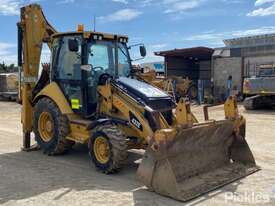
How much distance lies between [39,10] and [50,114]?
98.6 inches

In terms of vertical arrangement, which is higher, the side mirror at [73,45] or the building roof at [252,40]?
the building roof at [252,40]

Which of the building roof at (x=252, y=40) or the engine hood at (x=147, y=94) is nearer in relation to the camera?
the engine hood at (x=147, y=94)

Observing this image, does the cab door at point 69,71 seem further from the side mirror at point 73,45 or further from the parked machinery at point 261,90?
the parked machinery at point 261,90

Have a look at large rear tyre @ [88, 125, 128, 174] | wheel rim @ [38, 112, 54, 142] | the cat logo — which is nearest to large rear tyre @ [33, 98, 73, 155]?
wheel rim @ [38, 112, 54, 142]

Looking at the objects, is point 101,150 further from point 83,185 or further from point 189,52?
point 189,52

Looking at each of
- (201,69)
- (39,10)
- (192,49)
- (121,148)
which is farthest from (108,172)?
(201,69)

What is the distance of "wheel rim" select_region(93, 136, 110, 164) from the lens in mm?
7203

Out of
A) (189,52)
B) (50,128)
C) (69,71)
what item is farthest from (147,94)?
(189,52)

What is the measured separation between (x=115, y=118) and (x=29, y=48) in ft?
9.79

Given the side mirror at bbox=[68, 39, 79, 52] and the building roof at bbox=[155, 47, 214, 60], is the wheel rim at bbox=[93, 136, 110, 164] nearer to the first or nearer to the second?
the side mirror at bbox=[68, 39, 79, 52]

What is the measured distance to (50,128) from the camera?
347 inches

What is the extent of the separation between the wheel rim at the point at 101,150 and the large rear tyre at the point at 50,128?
1251mm

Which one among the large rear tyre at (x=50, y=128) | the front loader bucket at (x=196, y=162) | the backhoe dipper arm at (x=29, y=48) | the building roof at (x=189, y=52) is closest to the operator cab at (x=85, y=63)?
the large rear tyre at (x=50, y=128)

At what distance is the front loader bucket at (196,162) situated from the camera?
608 cm
